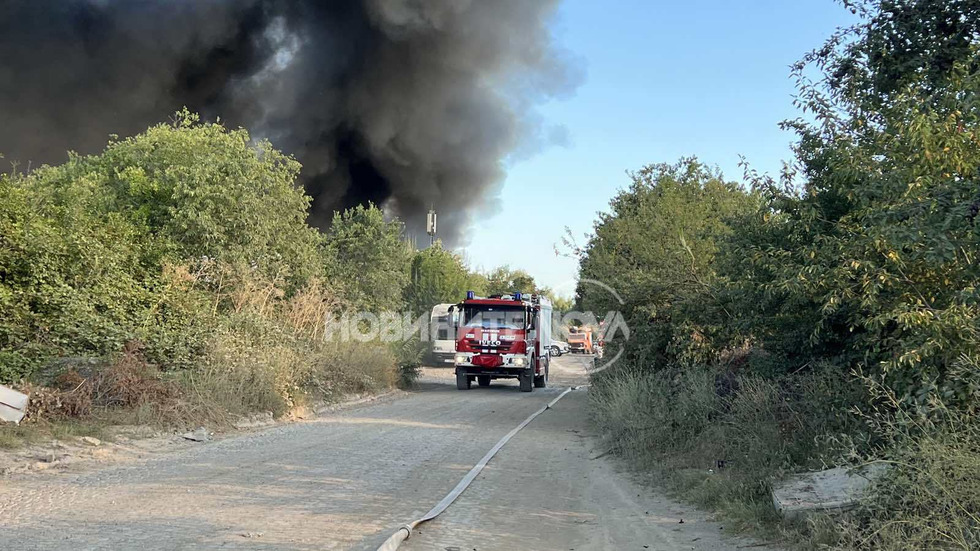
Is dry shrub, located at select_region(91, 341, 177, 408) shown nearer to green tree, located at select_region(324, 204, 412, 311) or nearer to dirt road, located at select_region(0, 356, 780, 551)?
dirt road, located at select_region(0, 356, 780, 551)

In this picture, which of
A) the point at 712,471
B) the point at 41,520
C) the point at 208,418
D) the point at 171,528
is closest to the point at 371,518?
the point at 171,528

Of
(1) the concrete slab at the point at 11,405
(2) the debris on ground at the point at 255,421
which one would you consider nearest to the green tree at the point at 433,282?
(2) the debris on ground at the point at 255,421

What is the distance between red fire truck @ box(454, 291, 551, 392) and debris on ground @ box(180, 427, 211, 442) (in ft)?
43.5

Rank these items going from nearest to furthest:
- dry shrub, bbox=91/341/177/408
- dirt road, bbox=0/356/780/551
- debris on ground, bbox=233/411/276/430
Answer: dirt road, bbox=0/356/780/551, dry shrub, bbox=91/341/177/408, debris on ground, bbox=233/411/276/430

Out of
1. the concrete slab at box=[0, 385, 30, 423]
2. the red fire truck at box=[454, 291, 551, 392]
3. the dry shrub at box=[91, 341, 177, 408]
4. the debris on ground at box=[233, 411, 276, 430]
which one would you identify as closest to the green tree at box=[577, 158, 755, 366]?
the red fire truck at box=[454, 291, 551, 392]

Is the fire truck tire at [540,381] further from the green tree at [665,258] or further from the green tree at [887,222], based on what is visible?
the green tree at [887,222]

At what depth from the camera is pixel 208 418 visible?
45.4 ft

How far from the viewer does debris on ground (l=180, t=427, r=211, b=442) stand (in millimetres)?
12648

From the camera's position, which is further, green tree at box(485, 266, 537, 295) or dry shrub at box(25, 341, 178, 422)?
green tree at box(485, 266, 537, 295)

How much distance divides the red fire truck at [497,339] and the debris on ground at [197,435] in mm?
13258

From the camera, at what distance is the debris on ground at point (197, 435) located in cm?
1265

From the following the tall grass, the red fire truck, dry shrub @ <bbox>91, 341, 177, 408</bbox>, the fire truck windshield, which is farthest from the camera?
the fire truck windshield

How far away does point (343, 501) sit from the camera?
8.02 m

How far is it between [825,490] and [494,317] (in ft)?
62.7
